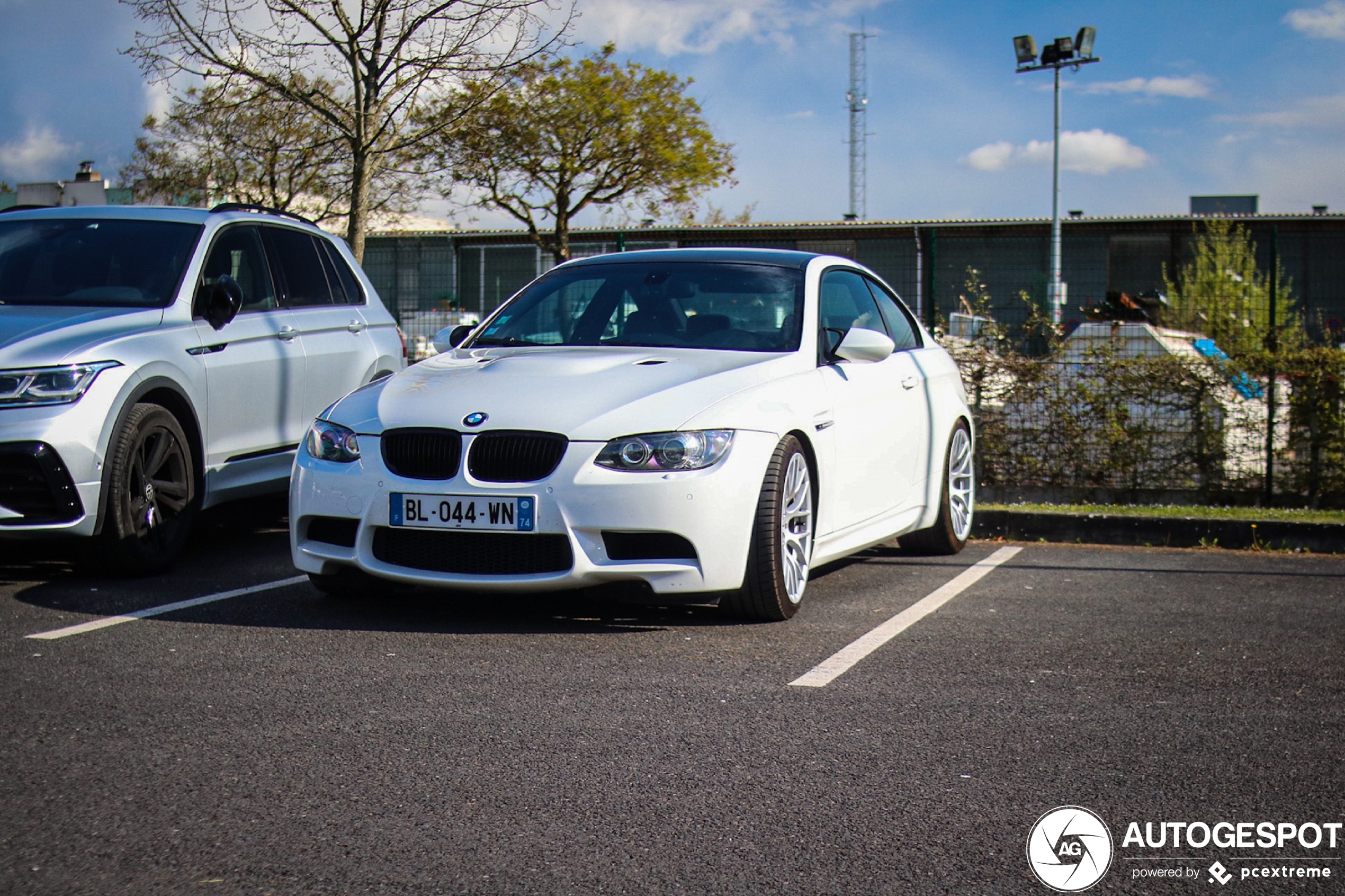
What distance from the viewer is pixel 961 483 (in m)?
8.02

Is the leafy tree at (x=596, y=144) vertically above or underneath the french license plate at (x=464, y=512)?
above

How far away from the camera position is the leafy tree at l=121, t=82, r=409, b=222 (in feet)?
65.8

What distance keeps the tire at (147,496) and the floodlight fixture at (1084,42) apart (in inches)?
1481

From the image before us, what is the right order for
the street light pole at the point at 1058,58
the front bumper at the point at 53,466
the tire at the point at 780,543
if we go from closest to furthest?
1. the tire at the point at 780,543
2. the front bumper at the point at 53,466
3. the street light pole at the point at 1058,58

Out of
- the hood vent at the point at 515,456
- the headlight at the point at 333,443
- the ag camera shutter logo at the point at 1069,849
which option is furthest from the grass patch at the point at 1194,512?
the ag camera shutter logo at the point at 1069,849

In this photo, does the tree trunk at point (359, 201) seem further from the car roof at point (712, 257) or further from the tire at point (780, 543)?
the tire at point (780, 543)

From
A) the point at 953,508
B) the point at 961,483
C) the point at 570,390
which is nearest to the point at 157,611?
the point at 570,390

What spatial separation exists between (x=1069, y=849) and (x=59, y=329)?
5088mm

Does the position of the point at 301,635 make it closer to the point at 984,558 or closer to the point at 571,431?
the point at 571,431

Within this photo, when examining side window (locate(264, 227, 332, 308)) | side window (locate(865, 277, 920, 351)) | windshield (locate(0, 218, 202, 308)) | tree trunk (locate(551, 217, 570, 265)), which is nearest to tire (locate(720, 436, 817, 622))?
side window (locate(865, 277, 920, 351))

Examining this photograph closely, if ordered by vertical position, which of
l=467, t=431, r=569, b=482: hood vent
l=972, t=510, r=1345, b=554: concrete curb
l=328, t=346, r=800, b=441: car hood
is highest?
l=328, t=346, r=800, b=441: car hood

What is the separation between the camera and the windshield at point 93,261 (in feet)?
22.7

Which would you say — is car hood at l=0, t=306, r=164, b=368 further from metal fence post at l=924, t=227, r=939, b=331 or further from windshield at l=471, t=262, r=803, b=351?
metal fence post at l=924, t=227, r=939, b=331

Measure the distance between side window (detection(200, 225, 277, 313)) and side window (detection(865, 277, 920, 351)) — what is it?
11.0 ft
